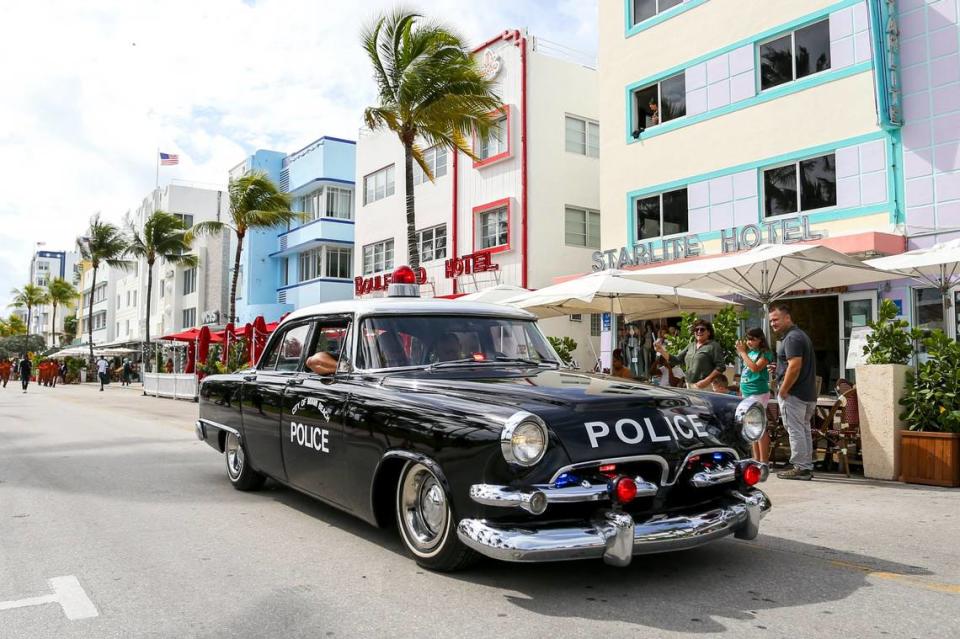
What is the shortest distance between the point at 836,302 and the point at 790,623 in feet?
39.9

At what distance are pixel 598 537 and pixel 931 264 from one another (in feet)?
24.8

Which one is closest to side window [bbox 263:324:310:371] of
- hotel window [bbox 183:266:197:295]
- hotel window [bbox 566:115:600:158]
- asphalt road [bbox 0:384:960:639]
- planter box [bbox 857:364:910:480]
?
asphalt road [bbox 0:384:960:639]

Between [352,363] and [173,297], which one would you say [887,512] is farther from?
[173,297]

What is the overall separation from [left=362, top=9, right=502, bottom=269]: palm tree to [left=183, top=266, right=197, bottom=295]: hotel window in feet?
129

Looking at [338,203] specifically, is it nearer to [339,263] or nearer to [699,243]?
[339,263]

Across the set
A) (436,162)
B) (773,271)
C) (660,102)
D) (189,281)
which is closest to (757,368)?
(773,271)

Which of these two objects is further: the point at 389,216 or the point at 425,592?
Result: the point at 389,216

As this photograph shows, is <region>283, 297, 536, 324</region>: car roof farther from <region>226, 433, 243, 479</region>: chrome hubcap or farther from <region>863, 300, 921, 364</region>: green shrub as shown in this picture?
<region>863, 300, 921, 364</region>: green shrub

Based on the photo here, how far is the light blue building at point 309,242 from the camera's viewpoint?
33719mm

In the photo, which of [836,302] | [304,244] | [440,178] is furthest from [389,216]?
[836,302]

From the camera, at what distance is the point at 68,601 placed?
3951mm

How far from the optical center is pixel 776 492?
7266 millimetres

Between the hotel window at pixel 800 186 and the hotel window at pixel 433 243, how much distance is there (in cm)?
1206

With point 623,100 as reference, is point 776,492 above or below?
below
